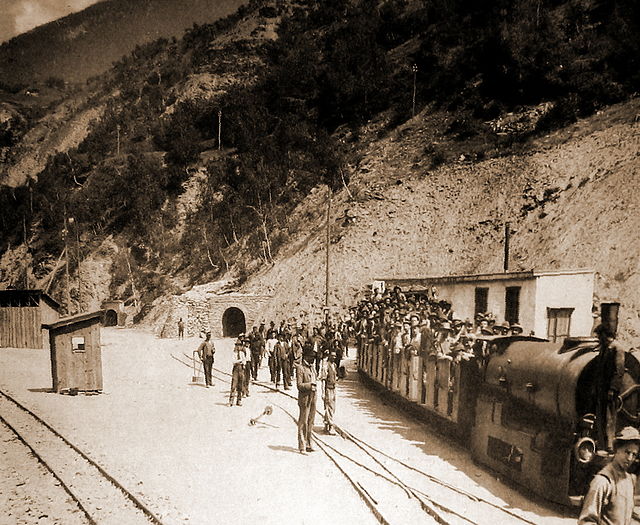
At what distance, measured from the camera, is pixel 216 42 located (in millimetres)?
94000

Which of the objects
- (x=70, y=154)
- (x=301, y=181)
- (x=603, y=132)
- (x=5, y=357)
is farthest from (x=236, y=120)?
(x=5, y=357)

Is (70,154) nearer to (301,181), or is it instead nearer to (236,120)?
(236,120)

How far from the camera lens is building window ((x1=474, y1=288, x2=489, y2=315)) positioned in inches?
789

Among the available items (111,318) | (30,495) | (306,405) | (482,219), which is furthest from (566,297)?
(111,318)

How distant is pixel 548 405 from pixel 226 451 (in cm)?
611

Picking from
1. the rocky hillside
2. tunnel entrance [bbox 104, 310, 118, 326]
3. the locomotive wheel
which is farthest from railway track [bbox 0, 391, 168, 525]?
tunnel entrance [bbox 104, 310, 118, 326]

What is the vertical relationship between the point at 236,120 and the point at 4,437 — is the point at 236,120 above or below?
above

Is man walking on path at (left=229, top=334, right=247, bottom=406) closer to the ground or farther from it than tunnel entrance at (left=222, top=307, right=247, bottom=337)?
farther from it

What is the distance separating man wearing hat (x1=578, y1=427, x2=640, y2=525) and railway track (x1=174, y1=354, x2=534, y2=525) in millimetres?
3335

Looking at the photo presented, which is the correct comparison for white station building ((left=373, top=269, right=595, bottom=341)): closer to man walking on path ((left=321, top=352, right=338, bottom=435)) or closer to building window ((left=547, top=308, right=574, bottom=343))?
building window ((left=547, top=308, right=574, bottom=343))

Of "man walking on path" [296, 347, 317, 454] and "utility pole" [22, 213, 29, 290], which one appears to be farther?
"utility pole" [22, 213, 29, 290]

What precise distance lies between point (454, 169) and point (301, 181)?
1618 centimetres

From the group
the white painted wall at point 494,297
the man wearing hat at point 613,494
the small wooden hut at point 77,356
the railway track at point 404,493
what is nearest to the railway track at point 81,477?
the small wooden hut at point 77,356

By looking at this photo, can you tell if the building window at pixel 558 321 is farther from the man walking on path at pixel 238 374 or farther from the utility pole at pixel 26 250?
the utility pole at pixel 26 250
